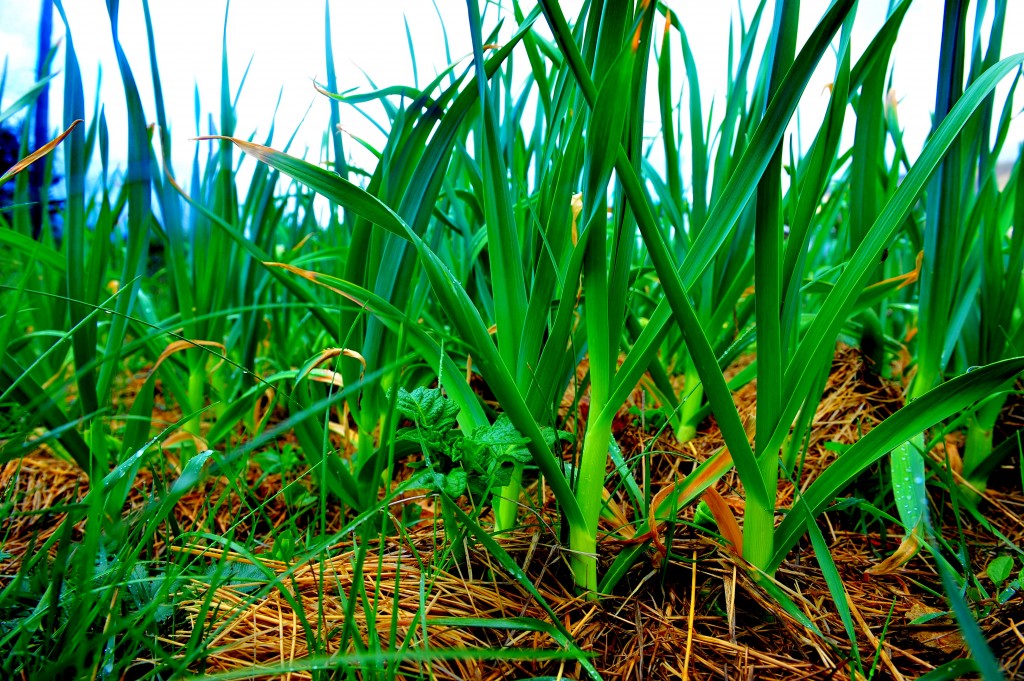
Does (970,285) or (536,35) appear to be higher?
Result: (536,35)

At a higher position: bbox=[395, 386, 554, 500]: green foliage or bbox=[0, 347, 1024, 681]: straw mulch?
bbox=[395, 386, 554, 500]: green foliage

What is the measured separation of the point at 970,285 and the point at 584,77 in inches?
29.7

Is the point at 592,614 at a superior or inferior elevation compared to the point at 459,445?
inferior

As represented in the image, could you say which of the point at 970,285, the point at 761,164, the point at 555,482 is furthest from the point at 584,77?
the point at 970,285

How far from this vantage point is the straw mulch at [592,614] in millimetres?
531

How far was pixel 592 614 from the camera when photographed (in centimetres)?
59

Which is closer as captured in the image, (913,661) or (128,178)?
(913,661)

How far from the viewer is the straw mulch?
0.53 m

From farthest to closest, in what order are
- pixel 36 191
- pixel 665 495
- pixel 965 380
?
pixel 36 191, pixel 665 495, pixel 965 380

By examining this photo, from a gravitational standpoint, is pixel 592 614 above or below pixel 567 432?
below

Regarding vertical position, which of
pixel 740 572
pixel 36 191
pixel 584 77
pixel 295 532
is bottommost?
pixel 295 532

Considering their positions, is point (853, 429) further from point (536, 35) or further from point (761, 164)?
point (536, 35)

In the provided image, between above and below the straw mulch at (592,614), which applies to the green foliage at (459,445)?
above

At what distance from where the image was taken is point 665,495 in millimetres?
736
